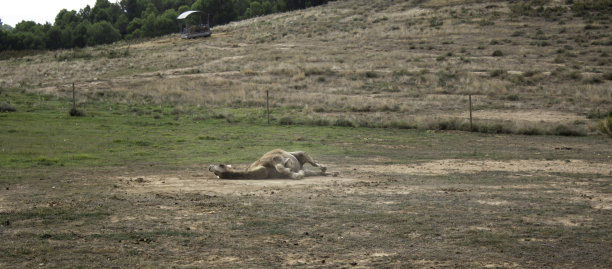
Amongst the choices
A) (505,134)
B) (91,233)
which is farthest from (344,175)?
(505,134)

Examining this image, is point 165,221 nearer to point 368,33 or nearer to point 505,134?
point 505,134

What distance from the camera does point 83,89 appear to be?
153 ft

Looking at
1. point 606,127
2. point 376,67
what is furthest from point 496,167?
point 376,67

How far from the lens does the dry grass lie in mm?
39438

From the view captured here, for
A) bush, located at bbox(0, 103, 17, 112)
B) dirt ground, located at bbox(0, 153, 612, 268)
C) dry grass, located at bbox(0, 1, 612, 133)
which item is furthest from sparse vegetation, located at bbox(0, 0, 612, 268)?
bush, located at bbox(0, 103, 17, 112)

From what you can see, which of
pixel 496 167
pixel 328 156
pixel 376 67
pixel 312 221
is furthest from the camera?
pixel 376 67

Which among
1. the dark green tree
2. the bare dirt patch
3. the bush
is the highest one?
the dark green tree

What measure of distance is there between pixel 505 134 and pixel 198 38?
2433 inches

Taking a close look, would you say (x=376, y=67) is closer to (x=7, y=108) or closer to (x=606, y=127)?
(x=606, y=127)

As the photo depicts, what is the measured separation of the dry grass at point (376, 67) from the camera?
3944 cm

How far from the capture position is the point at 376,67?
177 ft

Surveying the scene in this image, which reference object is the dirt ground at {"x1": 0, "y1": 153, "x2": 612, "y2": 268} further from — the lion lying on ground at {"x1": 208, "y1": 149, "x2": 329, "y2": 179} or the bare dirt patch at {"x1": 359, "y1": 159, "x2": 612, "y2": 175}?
the bare dirt patch at {"x1": 359, "y1": 159, "x2": 612, "y2": 175}

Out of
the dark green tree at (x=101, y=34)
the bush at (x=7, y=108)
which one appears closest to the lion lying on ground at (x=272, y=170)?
the bush at (x=7, y=108)

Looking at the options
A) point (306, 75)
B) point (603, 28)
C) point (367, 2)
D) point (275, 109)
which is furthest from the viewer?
point (367, 2)
